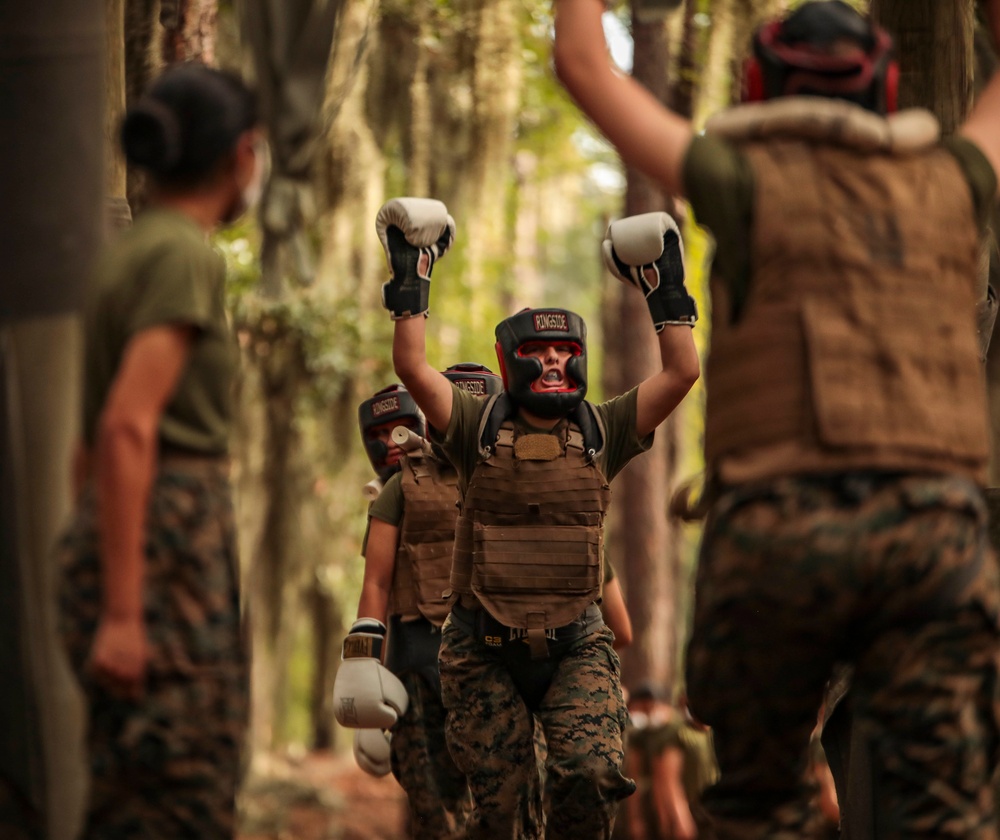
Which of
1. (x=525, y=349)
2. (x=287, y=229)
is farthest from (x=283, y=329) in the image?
(x=525, y=349)

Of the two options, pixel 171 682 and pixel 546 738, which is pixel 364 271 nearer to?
pixel 546 738

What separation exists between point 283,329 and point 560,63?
10.6 m

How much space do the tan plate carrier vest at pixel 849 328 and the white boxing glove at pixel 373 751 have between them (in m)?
4.66

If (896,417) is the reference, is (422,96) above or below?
above

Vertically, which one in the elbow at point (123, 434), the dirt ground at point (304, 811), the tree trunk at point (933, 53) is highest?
the tree trunk at point (933, 53)

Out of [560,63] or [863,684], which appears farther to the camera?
[560,63]

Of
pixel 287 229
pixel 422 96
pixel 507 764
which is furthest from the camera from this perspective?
pixel 422 96

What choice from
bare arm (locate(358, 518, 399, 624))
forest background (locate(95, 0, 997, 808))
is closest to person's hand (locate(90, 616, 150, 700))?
bare arm (locate(358, 518, 399, 624))

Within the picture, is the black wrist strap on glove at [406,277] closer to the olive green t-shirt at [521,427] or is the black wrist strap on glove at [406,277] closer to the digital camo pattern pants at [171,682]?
the olive green t-shirt at [521,427]

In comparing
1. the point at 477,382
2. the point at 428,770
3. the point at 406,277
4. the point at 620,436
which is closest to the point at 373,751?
the point at 428,770

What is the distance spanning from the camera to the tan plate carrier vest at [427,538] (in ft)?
25.9

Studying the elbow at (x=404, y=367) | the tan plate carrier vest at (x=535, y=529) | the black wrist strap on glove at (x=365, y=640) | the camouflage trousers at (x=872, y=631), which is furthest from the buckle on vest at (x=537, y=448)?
the camouflage trousers at (x=872, y=631)

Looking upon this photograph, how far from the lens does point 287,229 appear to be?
45.5 ft

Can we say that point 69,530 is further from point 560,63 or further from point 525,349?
point 525,349
